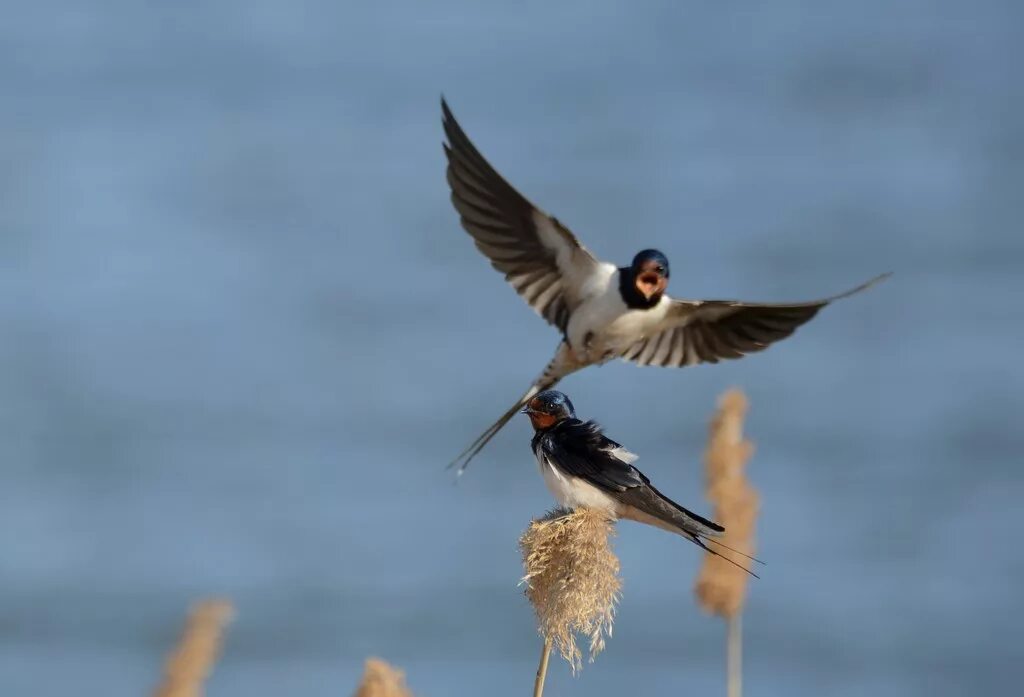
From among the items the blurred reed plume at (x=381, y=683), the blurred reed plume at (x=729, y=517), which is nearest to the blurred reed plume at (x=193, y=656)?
the blurred reed plume at (x=381, y=683)

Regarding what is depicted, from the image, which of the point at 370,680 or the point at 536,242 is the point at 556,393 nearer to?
the point at 536,242

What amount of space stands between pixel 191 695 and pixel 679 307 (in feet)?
7.60

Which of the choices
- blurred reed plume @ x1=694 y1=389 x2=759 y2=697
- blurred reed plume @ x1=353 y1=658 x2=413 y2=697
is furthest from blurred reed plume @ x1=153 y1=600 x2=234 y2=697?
blurred reed plume @ x1=694 y1=389 x2=759 y2=697

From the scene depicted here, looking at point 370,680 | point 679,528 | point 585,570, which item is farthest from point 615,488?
point 370,680

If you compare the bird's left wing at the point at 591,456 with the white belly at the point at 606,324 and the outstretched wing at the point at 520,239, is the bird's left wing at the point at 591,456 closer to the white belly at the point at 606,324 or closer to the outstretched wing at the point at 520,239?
the white belly at the point at 606,324

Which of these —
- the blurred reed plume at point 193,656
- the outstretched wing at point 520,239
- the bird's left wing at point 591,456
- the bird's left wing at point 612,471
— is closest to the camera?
the blurred reed plume at point 193,656

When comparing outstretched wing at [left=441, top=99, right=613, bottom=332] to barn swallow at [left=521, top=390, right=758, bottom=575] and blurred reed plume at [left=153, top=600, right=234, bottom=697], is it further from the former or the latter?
blurred reed plume at [left=153, top=600, right=234, bottom=697]

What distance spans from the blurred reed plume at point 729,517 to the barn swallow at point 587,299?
383 mm

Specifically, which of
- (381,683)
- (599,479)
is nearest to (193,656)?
(381,683)

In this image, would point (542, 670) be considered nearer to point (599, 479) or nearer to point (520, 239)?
point (599, 479)

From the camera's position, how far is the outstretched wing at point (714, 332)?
4086mm

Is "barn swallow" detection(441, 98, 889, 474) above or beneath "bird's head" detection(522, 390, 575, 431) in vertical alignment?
above

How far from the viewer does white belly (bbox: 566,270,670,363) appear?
380 centimetres

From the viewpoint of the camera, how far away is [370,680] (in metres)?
2.38
